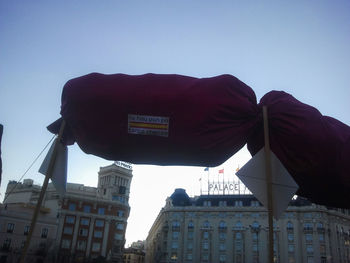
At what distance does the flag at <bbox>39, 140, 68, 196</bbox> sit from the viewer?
268 inches

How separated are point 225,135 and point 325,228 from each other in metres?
68.4

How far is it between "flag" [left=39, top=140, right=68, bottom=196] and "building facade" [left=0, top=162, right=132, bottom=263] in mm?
52433

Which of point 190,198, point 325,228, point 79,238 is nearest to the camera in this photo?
point 79,238

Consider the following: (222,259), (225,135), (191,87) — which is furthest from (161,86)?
(222,259)

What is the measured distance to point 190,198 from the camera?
7975 cm

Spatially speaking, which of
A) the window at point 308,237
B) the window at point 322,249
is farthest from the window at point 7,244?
the window at point 322,249

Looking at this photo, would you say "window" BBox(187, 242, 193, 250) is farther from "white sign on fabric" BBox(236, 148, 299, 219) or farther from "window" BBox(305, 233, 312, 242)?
"white sign on fabric" BBox(236, 148, 299, 219)

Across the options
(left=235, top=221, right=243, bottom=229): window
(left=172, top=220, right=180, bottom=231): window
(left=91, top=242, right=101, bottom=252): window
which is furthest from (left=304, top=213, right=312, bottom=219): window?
(left=91, top=242, right=101, bottom=252): window

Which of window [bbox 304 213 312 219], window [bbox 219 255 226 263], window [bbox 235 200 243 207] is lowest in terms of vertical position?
window [bbox 219 255 226 263]

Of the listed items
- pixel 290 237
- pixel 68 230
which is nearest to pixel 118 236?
pixel 68 230

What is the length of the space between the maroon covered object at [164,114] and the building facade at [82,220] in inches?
2127

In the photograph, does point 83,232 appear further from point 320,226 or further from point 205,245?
point 320,226

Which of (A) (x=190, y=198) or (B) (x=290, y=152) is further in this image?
(A) (x=190, y=198)

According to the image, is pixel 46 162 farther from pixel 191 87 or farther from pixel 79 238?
pixel 79 238
